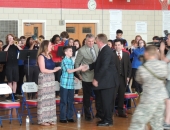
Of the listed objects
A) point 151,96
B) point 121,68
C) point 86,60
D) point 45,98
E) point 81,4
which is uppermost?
point 81,4

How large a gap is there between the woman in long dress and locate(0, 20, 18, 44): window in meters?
8.06

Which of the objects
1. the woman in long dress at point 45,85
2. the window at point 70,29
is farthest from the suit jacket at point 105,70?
the window at point 70,29

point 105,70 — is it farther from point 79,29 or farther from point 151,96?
point 79,29

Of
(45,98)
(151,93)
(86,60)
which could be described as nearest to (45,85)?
(45,98)

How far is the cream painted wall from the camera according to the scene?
20766 millimetres

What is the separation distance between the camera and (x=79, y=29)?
21984 mm

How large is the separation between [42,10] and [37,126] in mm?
9050

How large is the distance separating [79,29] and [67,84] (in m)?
9.19

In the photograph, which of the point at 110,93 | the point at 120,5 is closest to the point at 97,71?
the point at 110,93

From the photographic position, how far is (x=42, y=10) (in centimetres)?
2111

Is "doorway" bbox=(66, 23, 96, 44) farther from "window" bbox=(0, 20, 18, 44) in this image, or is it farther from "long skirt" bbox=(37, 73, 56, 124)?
"long skirt" bbox=(37, 73, 56, 124)

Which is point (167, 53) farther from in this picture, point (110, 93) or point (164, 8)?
point (164, 8)

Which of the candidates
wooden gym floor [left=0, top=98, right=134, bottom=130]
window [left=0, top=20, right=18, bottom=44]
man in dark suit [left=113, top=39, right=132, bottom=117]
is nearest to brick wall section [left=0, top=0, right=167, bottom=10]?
window [left=0, top=20, right=18, bottom=44]

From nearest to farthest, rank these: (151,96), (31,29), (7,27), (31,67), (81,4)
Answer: (151,96) < (31,67) < (7,27) < (31,29) < (81,4)
